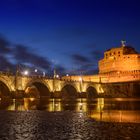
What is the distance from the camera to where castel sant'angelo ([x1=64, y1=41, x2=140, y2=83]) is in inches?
5851

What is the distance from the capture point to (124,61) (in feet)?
525

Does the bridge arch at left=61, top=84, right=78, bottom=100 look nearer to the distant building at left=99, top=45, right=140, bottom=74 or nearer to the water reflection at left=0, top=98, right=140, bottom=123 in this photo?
the distant building at left=99, top=45, right=140, bottom=74

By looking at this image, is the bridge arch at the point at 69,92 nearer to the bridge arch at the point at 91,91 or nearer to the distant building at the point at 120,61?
the bridge arch at the point at 91,91

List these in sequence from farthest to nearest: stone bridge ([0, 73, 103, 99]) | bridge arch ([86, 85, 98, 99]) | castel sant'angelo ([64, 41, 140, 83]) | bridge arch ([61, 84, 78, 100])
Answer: castel sant'angelo ([64, 41, 140, 83]), bridge arch ([86, 85, 98, 99]), bridge arch ([61, 84, 78, 100]), stone bridge ([0, 73, 103, 99])

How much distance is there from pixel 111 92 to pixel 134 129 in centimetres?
11740

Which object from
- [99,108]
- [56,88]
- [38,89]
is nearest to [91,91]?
[56,88]

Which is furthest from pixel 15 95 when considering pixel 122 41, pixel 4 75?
pixel 122 41

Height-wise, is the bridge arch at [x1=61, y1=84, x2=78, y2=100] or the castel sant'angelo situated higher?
the castel sant'angelo

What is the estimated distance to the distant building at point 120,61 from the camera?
520 feet

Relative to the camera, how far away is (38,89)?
10312 cm

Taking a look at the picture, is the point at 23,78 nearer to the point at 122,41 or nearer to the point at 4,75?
the point at 4,75

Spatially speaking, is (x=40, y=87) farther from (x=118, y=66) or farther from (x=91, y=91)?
(x=118, y=66)

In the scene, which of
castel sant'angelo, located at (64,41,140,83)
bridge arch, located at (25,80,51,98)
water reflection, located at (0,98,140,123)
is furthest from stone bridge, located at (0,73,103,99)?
water reflection, located at (0,98,140,123)

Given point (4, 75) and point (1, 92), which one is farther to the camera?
point (1, 92)
